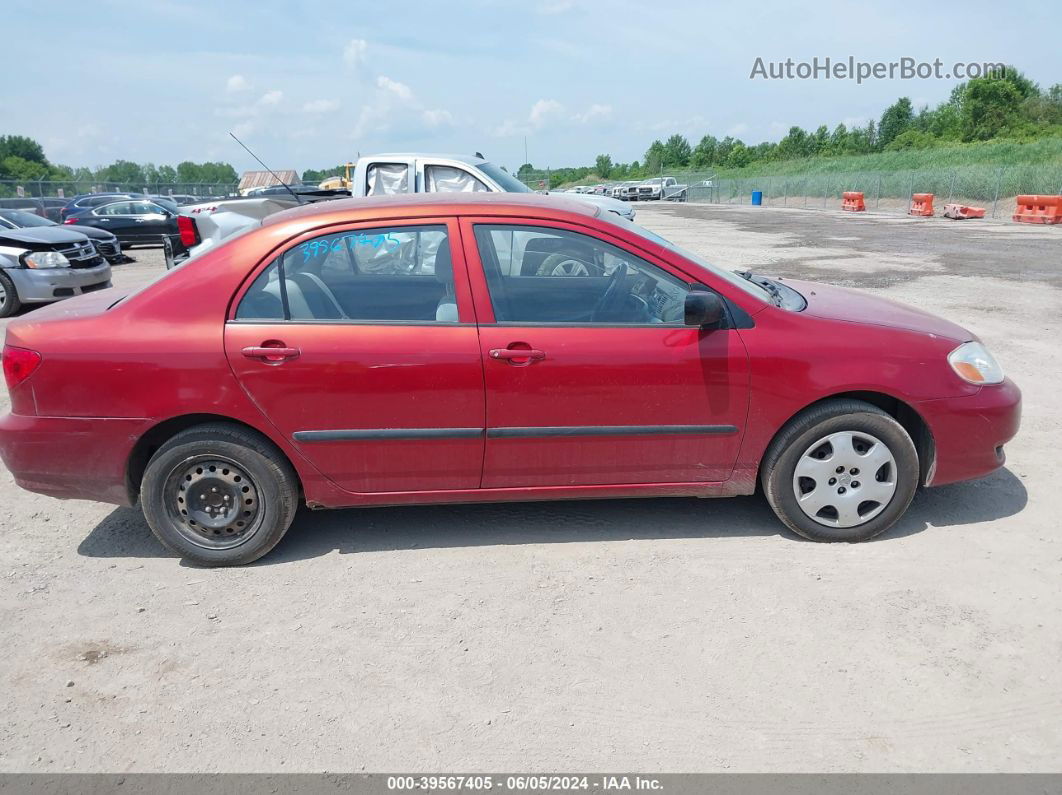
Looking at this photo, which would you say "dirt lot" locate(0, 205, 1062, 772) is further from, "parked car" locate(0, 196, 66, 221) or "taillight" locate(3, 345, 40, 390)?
"parked car" locate(0, 196, 66, 221)

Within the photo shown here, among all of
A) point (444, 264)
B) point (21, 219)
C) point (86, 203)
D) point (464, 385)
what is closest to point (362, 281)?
point (444, 264)

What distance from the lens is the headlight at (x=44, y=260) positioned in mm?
11398

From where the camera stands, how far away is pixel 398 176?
34.5 ft

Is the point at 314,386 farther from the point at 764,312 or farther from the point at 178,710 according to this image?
the point at 764,312

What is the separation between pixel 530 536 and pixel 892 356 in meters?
1.94

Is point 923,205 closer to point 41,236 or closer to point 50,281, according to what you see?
point 41,236

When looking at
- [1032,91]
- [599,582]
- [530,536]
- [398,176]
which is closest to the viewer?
[599,582]

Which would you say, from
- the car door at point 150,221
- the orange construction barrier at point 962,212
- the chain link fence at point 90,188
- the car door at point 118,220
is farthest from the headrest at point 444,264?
the chain link fence at point 90,188

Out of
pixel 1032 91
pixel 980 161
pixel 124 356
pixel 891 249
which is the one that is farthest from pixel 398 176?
pixel 1032 91

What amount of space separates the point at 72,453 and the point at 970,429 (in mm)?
4218

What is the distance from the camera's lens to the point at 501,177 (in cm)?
1102

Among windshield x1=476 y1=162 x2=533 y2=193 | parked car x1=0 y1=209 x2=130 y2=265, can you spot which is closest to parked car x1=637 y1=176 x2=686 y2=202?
parked car x1=0 y1=209 x2=130 y2=265

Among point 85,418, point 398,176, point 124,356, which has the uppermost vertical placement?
point 398,176

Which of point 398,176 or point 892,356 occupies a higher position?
point 398,176
